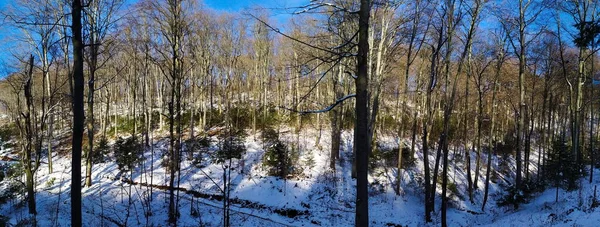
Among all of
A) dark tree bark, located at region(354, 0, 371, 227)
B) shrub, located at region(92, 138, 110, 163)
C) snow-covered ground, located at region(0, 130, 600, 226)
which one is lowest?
snow-covered ground, located at region(0, 130, 600, 226)

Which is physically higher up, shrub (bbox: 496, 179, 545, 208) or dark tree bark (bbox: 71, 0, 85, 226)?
dark tree bark (bbox: 71, 0, 85, 226)

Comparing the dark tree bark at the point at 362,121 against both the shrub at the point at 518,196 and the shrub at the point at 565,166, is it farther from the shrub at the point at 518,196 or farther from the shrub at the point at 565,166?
the shrub at the point at 565,166

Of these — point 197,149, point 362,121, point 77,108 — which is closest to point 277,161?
point 197,149

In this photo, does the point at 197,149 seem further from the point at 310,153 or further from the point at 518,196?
the point at 518,196

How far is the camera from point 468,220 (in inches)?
556

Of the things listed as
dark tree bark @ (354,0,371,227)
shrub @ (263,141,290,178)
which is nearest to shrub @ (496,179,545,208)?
shrub @ (263,141,290,178)

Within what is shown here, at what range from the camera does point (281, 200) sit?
49.1 ft

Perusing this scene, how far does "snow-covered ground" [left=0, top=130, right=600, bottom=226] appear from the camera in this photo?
11.5 meters

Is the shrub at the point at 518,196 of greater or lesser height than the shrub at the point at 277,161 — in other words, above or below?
below

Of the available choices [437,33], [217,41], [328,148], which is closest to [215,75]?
[217,41]

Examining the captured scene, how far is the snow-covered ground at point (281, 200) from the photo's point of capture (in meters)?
11.5

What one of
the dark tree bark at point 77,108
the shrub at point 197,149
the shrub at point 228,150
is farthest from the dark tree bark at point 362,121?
the shrub at point 197,149

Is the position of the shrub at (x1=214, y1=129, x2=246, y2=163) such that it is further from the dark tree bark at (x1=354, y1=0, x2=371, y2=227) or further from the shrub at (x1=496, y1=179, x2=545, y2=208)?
the shrub at (x1=496, y1=179, x2=545, y2=208)

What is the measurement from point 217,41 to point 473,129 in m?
25.2
